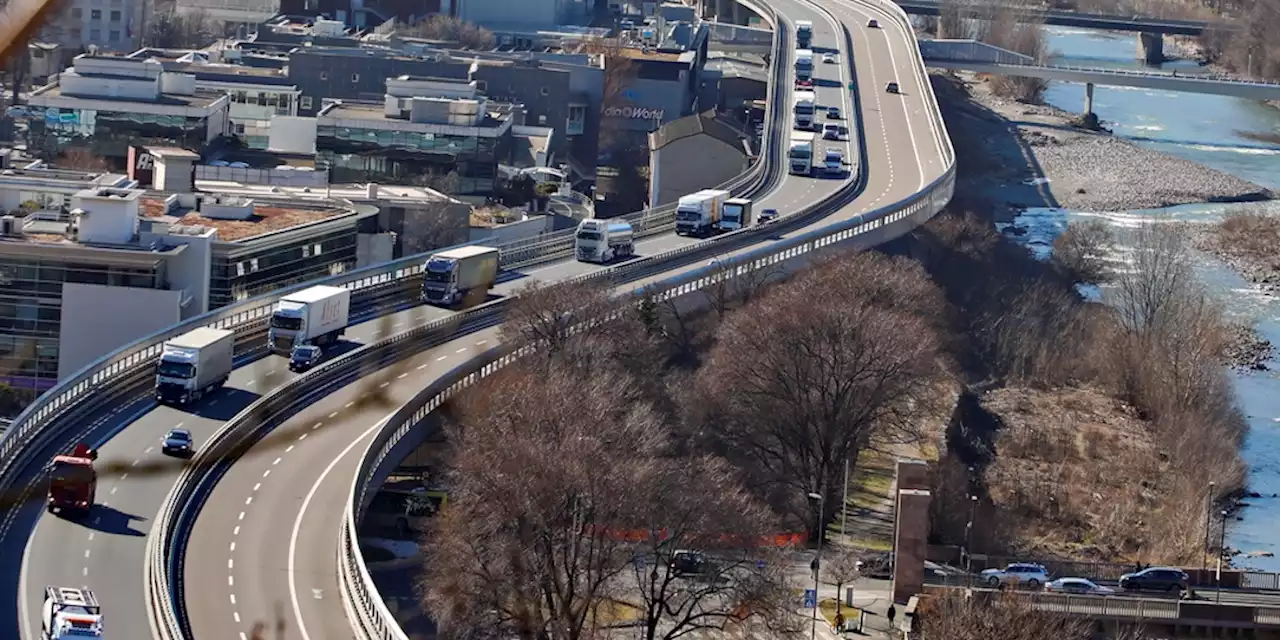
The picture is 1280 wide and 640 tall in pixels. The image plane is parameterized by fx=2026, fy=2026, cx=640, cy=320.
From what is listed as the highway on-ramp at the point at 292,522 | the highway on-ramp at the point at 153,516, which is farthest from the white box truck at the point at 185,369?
the highway on-ramp at the point at 292,522

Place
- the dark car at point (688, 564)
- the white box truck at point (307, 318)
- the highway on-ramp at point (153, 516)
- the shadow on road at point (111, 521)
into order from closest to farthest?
the highway on-ramp at point (153, 516) < the shadow on road at point (111, 521) < the dark car at point (688, 564) < the white box truck at point (307, 318)

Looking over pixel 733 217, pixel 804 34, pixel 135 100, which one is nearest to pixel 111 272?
pixel 733 217

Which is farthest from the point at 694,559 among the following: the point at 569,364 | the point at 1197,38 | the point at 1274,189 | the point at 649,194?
the point at 1197,38

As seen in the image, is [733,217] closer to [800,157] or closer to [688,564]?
[800,157]

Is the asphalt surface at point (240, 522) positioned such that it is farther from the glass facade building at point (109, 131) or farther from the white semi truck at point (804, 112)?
the white semi truck at point (804, 112)

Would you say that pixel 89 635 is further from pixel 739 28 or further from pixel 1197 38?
pixel 1197 38

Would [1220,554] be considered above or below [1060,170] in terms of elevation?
below

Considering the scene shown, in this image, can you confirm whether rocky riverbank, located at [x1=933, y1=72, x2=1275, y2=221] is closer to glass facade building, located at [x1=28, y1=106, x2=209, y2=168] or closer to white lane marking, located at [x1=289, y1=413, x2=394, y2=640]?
glass facade building, located at [x1=28, y1=106, x2=209, y2=168]
